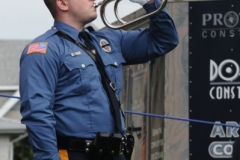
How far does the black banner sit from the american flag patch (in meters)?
3.90

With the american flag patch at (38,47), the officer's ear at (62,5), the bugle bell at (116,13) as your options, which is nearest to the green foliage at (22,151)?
the bugle bell at (116,13)

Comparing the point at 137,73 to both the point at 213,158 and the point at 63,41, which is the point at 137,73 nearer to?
the point at 213,158

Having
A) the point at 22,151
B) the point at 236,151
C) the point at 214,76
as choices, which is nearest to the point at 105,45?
the point at 236,151

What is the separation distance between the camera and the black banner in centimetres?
898

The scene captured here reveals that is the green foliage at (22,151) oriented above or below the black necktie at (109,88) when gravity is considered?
below

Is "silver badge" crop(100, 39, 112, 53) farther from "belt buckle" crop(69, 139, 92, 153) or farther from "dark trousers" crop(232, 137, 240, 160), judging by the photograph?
"dark trousers" crop(232, 137, 240, 160)

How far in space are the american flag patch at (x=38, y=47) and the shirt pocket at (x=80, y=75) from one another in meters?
0.12

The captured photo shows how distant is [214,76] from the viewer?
905cm

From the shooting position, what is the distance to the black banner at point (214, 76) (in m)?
8.98

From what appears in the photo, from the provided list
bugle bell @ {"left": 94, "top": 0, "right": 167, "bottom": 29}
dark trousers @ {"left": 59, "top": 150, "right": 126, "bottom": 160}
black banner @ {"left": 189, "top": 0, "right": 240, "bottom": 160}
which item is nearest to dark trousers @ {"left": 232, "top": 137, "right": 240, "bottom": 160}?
black banner @ {"left": 189, "top": 0, "right": 240, "bottom": 160}

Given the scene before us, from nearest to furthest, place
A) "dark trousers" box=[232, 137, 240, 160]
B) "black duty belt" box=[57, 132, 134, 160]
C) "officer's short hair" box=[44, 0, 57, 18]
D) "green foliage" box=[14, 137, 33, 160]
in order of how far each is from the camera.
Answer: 1. "black duty belt" box=[57, 132, 134, 160]
2. "officer's short hair" box=[44, 0, 57, 18]
3. "dark trousers" box=[232, 137, 240, 160]
4. "green foliage" box=[14, 137, 33, 160]

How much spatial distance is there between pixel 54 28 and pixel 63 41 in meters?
0.14

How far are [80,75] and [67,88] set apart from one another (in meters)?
0.09

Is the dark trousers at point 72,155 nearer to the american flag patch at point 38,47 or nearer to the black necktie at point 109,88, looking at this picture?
the black necktie at point 109,88
